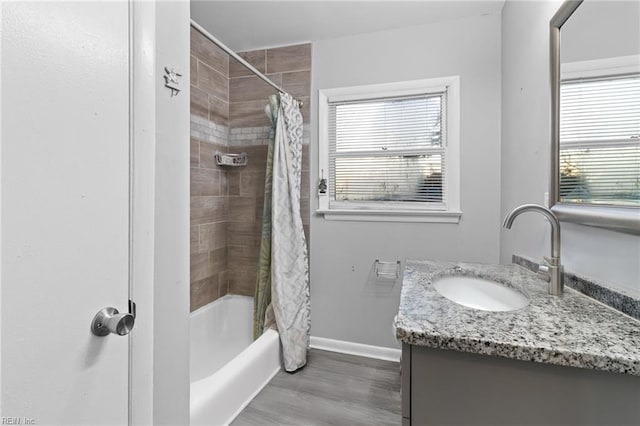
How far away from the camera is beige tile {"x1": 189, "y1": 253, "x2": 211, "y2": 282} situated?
210 centimetres

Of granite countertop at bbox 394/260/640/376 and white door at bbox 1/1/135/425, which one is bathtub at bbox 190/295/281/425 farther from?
granite countertop at bbox 394/260/640/376

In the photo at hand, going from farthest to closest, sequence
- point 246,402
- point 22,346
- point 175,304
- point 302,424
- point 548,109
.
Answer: point 246,402 → point 302,424 → point 548,109 → point 175,304 → point 22,346

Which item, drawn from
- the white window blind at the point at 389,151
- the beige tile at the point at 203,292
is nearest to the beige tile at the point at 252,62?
the white window blind at the point at 389,151

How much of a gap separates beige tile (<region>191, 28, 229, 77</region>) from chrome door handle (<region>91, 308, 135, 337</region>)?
1979 millimetres

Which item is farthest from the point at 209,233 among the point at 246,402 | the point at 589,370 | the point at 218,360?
the point at 589,370

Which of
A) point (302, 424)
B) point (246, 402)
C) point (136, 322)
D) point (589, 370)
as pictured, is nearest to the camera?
point (589, 370)

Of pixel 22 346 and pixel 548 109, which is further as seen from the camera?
pixel 548 109

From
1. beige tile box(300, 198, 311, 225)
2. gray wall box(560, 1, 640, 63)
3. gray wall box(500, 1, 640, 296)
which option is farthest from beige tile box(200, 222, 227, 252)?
gray wall box(560, 1, 640, 63)

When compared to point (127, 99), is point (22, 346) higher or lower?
lower

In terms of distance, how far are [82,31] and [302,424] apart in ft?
5.74

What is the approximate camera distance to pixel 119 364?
69 cm

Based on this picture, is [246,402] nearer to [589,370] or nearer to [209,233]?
[209,233]

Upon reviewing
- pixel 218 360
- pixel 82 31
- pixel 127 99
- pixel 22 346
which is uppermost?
pixel 82 31

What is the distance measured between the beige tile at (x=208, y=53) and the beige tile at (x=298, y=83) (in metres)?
0.50
